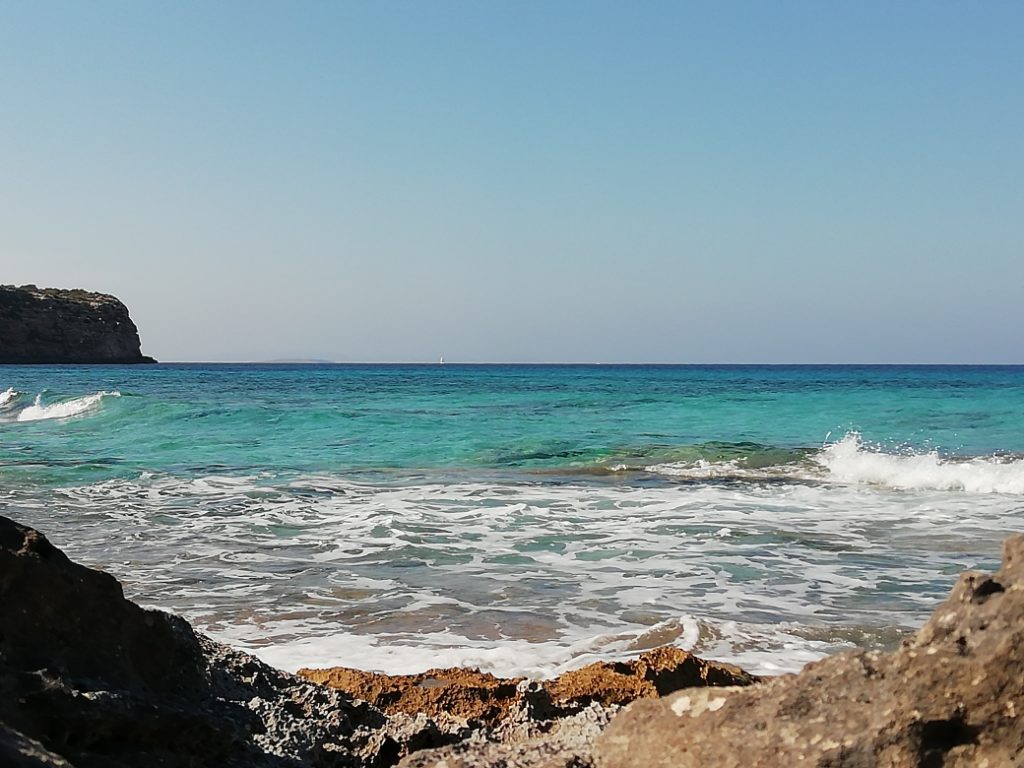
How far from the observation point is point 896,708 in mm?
1549

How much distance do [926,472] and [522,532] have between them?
26.5 ft

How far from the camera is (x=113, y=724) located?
1.81m

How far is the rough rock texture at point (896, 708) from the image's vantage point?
1.51 meters

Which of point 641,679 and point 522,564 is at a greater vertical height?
point 641,679

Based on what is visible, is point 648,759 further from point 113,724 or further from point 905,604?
point 905,604

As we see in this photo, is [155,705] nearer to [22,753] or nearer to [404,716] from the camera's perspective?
[22,753]

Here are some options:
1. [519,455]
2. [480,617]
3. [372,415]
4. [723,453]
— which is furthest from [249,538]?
[372,415]

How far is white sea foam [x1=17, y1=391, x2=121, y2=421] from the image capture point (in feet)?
86.8

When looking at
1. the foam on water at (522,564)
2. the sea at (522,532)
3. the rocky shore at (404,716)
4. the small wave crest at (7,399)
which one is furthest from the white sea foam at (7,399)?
the rocky shore at (404,716)

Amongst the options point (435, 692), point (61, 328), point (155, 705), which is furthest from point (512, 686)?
point (61, 328)

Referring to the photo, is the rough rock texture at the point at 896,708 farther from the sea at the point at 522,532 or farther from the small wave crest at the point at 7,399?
the small wave crest at the point at 7,399

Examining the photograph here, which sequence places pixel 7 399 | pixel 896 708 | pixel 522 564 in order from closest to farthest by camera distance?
pixel 896 708, pixel 522 564, pixel 7 399

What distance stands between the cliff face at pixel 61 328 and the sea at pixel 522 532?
69446 millimetres

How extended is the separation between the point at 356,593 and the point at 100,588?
4103 mm
